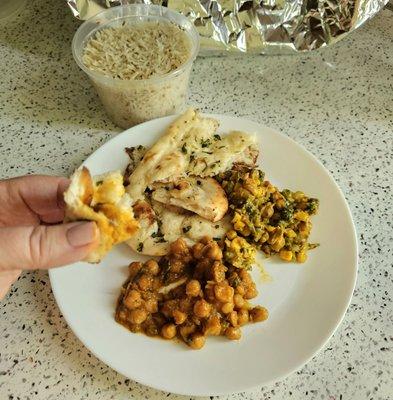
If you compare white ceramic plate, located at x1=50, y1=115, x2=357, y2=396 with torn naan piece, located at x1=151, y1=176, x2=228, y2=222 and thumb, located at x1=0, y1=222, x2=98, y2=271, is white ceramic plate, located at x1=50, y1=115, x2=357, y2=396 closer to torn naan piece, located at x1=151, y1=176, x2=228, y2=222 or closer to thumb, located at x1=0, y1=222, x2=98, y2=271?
torn naan piece, located at x1=151, y1=176, x2=228, y2=222

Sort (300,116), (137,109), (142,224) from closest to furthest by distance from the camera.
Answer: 1. (142,224)
2. (137,109)
3. (300,116)

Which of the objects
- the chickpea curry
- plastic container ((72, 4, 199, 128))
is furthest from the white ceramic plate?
plastic container ((72, 4, 199, 128))

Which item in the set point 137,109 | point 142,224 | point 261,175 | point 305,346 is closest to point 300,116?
point 261,175

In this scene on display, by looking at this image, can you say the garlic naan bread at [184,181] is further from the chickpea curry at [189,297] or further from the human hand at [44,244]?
the human hand at [44,244]

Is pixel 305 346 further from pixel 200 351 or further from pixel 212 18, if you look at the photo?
pixel 212 18

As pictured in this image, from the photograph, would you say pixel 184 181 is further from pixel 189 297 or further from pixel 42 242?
pixel 42 242

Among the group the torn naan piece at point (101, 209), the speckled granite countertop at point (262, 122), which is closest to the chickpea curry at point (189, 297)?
the speckled granite countertop at point (262, 122)

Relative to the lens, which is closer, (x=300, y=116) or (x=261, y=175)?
(x=261, y=175)

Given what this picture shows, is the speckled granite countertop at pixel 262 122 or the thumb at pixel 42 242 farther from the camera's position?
the speckled granite countertop at pixel 262 122
